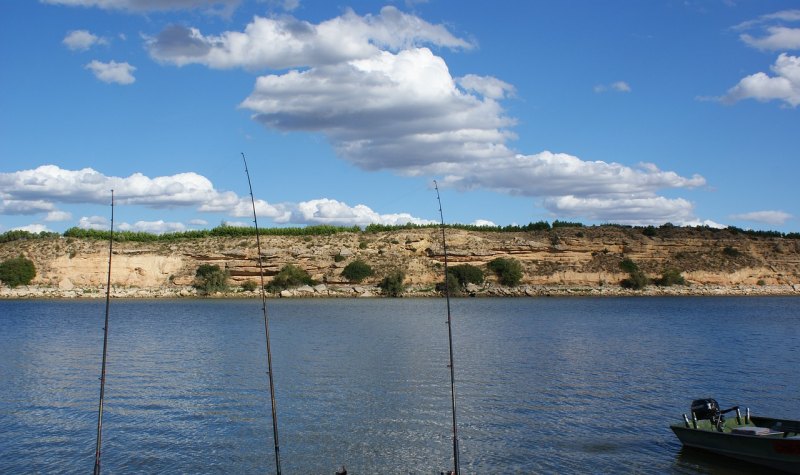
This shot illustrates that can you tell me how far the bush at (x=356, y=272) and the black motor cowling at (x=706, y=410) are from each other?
256 ft

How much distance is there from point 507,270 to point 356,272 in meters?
21.7

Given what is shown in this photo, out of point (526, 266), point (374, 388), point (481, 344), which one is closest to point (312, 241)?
point (526, 266)

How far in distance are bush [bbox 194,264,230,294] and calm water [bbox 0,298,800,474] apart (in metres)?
47.8

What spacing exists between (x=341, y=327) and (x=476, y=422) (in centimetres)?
2714

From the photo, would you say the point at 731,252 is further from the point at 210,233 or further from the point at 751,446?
the point at 751,446

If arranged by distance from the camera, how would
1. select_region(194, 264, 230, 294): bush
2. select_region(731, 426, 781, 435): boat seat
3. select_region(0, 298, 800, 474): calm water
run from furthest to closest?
select_region(194, 264, 230, 294): bush → select_region(0, 298, 800, 474): calm water → select_region(731, 426, 781, 435): boat seat

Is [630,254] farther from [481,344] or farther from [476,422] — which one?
[476,422]

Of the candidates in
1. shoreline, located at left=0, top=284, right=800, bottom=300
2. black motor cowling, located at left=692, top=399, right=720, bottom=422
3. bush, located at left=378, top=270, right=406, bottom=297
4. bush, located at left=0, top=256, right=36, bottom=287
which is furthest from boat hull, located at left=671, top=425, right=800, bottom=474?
bush, located at left=0, top=256, right=36, bottom=287

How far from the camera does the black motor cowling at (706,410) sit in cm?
1822

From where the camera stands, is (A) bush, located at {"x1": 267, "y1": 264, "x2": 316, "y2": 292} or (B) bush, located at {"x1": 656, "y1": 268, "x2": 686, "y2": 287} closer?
(A) bush, located at {"x1": 267, "y1": 264, "x2": 316, "y2": 292}

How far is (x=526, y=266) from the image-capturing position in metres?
100

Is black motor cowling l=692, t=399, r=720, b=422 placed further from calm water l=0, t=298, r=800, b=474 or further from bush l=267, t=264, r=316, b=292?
bush l=267, t=264, r=316, b=292

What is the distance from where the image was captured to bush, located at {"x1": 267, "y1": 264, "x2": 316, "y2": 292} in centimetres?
9469

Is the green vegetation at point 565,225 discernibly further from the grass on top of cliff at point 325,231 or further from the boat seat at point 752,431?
the boat seat at point 752,431
